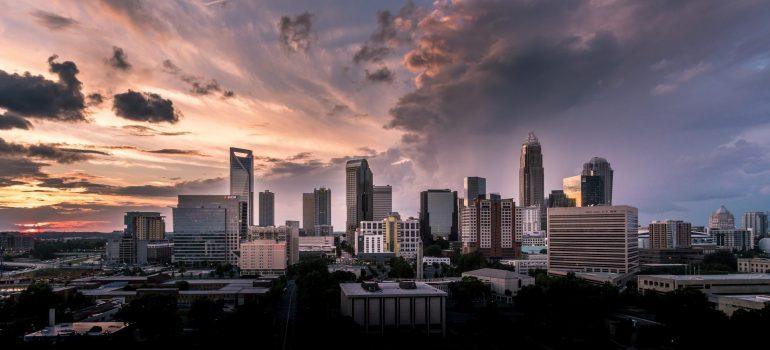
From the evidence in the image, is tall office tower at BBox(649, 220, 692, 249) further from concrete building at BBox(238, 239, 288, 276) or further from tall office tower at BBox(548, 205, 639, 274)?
concrete building at BBox(238, 239, 288, 276)

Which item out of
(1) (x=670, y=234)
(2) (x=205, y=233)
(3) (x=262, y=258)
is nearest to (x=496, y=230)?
(3) (x=262, y=258)

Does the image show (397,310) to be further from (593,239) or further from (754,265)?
(754,265)

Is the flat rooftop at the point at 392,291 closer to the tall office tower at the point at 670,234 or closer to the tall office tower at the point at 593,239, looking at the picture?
the tall office tower at the point at 593,239

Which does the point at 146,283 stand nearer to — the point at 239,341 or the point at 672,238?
the point at 239,341

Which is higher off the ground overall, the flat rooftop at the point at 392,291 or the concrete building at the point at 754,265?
the flat rooftop at the point at 392,291

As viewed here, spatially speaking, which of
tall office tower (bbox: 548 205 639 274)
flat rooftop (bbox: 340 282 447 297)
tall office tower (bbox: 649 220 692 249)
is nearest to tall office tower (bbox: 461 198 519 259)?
tall office tower (bbox: 548 205 639 274)

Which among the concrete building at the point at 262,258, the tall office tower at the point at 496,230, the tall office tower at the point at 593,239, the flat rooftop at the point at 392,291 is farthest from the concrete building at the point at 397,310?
the tall office tower at the point at 496,230
